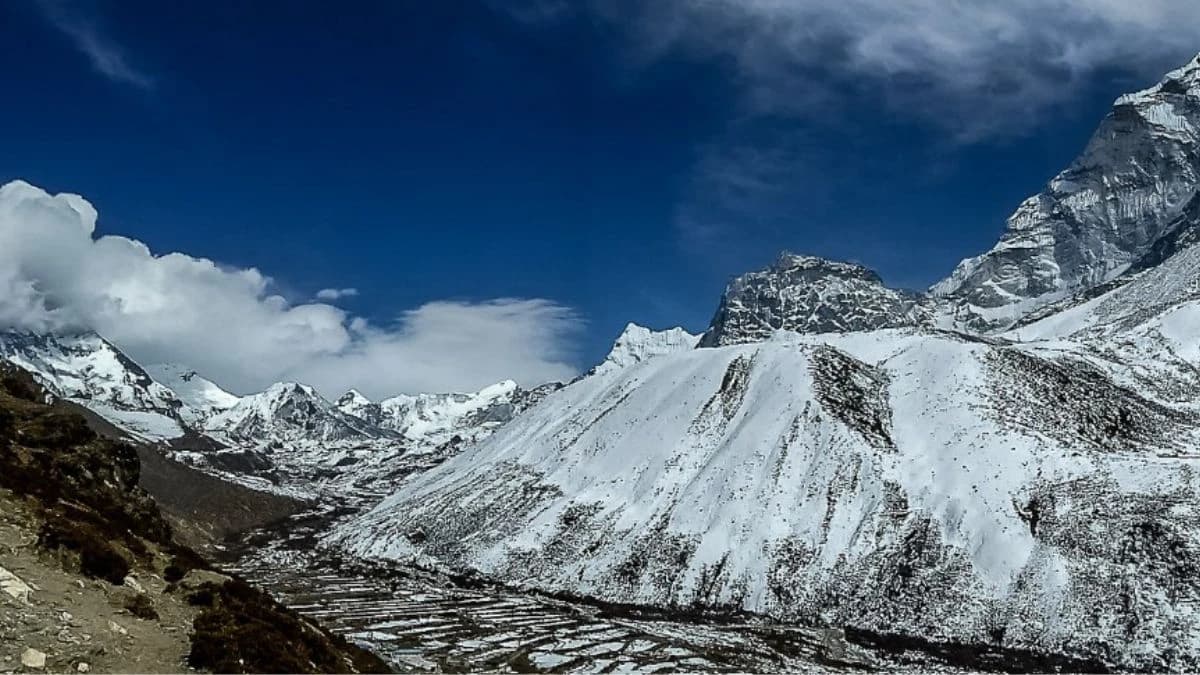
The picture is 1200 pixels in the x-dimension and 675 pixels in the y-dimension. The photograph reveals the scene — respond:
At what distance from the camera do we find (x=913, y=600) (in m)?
51.4

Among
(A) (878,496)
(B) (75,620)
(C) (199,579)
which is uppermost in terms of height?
(A) (878,496)

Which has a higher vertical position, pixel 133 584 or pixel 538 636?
pixel 133 584

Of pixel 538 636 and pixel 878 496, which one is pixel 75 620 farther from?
pixel 878 496

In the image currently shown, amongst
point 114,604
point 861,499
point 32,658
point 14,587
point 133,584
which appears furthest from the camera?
point 861,499

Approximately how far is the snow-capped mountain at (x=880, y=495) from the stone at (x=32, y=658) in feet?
155

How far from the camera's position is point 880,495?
63.2 metres

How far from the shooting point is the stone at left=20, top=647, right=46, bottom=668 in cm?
1420

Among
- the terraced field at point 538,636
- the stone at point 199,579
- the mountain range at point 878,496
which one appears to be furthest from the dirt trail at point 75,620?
the mountain range at point 878,496

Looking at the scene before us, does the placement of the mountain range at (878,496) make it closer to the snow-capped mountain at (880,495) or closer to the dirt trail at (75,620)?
the snow-capped mountain at (880,495)

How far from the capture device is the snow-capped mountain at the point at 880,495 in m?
48.2

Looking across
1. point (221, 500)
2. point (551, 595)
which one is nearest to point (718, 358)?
point (551, 595)

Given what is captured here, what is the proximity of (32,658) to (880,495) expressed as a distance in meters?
59.7

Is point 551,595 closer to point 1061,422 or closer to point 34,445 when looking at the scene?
point 34,445

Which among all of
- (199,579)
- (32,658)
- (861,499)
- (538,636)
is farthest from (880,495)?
(32,658)
